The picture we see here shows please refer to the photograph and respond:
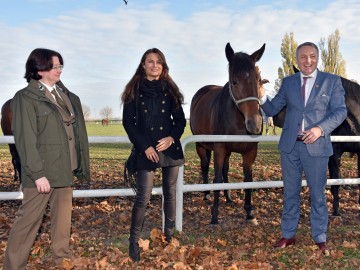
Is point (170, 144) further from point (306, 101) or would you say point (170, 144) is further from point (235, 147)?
point (235, 147)

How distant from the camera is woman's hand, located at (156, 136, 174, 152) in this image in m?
4.09

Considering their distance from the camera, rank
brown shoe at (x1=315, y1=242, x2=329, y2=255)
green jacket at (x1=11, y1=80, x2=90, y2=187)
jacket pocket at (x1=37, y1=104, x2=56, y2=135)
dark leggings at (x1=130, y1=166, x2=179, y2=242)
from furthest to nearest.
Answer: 1. brown shoe at (x1=315, y1=242, x2=329, y2=255)
2. dark leggings at (x1=130, y1=166, x2=179, y2=242)
3. jacket pocket at (x1=37, y1=104, x2=56, y2=135)
4. green jacket at (x1=11, y1=80, x2=90, y2=187)

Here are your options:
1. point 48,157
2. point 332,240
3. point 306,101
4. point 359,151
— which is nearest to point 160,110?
point 48,157

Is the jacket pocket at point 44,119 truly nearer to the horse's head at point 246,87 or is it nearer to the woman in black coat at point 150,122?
the woman in black coat at point 150,122

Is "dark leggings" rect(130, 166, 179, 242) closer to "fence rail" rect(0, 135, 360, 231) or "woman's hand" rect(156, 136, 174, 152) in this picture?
"woman's hand" rect(156, 136, 174, 152)

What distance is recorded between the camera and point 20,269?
3.71 meters

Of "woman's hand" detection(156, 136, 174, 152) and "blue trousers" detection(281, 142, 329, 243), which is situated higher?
"woman's hand" detection(156, 136, 174, 152)

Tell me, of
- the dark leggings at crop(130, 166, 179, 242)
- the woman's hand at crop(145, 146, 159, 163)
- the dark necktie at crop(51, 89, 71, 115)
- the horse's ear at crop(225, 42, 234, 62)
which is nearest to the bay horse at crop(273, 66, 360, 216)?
the horse's ear at crop(225, 42, 234, 62)

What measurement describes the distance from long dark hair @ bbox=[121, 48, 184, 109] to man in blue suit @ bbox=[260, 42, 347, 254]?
1185 millimetres

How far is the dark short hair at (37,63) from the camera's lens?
355 cm

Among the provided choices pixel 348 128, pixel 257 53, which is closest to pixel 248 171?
pixel 257 53

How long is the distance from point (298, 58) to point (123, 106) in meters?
1.85

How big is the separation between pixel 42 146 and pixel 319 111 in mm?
2721

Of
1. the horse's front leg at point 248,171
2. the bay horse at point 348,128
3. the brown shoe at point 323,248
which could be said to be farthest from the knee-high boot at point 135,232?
the bay horse at point 348,128
